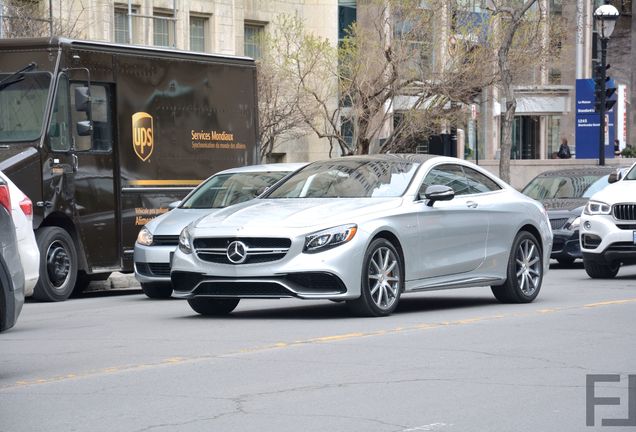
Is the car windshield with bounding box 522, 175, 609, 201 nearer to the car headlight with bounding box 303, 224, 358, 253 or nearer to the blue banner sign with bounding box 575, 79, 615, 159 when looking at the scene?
the car headlight with bounding box 303, 224, 358, 253

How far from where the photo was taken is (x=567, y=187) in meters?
24.9

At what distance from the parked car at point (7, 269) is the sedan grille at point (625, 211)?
11.4 metres

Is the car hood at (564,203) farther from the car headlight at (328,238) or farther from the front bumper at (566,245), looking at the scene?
the car headlight at (328,238)

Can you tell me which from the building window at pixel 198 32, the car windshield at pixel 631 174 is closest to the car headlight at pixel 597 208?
the car windshield at pixel 631 174

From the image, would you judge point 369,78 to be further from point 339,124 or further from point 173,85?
point 173,85

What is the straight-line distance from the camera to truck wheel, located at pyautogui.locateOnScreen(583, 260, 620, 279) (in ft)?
65.5

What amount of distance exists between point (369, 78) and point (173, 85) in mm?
16335

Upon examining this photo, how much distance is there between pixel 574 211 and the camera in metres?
23.3

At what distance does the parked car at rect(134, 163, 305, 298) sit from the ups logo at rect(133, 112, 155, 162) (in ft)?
5.19

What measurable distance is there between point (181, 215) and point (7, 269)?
7608mm

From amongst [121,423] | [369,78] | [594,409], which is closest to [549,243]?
[594,409]

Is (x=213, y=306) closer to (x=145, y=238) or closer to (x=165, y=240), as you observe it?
(x=165, y=240)

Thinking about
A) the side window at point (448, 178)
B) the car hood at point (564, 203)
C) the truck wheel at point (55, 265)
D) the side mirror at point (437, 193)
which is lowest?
the truck wheel at point (55, 265)

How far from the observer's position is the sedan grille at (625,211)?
757 inches
